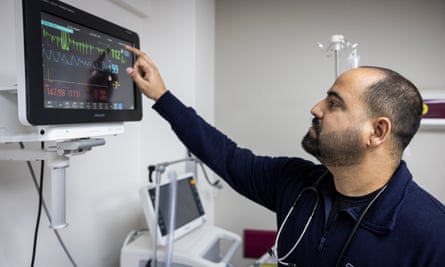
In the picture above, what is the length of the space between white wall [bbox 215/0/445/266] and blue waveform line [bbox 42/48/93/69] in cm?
150

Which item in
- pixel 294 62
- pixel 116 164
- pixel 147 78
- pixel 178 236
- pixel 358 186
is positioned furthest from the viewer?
pixel 294 62

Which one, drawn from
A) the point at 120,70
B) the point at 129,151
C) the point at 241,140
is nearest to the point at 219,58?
the point at 241,140


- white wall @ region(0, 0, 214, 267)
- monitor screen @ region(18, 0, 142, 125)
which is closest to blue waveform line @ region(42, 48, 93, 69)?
monitor screen @ region(18, 0, 142, 125)

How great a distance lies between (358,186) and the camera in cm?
99

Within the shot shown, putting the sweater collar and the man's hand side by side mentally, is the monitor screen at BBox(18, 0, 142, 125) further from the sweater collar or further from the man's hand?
the sweater collar

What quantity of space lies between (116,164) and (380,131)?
4.70 ft

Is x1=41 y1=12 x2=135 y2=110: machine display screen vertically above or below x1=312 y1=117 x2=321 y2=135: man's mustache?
above

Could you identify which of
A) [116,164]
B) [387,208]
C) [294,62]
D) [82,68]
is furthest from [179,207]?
[294,62]

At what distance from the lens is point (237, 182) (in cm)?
127

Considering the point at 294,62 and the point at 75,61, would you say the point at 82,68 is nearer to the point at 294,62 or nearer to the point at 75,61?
the point at 75,61

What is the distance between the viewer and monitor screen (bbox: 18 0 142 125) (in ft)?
2.80

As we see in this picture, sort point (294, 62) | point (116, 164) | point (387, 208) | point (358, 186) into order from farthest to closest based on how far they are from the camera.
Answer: point (294, 62), point (116, 164), point (358, 186), point (387, 208)

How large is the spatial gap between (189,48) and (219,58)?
0.43 m

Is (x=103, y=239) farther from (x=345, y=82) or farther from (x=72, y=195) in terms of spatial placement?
(x=345, y=82)
